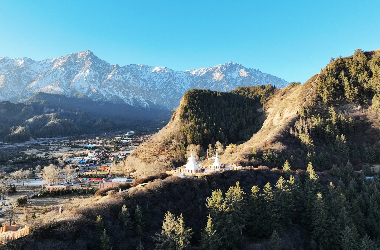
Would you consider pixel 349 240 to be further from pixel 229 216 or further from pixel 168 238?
pixel 168 238

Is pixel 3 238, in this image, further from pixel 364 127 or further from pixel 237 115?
pixel 237 115

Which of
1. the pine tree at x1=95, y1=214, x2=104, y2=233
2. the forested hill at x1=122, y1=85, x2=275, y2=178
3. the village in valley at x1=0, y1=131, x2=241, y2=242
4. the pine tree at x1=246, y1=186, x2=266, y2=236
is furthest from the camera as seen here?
the forested hill at x1=122, y1=85, x2=275, y2=178

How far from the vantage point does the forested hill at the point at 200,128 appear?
63.3m

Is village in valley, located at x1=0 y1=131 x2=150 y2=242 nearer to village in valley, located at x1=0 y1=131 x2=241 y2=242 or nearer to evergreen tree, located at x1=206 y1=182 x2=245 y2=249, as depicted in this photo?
village in valley, located at x1=0 y1=131 x2=241 y2=242

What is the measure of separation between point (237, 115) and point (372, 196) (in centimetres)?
5436

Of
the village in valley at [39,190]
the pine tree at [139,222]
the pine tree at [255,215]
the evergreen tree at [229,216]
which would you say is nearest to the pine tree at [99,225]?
the pine tree at [139,222]

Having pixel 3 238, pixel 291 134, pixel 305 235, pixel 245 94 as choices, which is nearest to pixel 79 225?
pixel 3 238

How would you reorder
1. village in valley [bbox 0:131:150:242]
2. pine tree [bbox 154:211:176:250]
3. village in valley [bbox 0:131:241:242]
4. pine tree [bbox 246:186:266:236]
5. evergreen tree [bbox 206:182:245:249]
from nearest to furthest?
pine tree [bbox 154:211:176:250], evergreen tree [bbox 206:182:245:249], village in valley [bbox 0:131:241:242], village in valley [bbox 0:131:150:242], pine tree [bbox 246:186:266:236]

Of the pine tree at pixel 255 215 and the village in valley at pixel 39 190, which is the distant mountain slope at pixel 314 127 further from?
the pine tree at pixel 255 215

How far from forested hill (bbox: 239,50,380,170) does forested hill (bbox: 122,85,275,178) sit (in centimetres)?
1294

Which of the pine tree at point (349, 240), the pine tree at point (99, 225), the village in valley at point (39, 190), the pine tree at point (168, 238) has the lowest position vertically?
the pine tree at point (349, 240)

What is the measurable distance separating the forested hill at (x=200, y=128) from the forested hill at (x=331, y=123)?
1294 centimetres

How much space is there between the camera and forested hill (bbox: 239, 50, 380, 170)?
47.3 m

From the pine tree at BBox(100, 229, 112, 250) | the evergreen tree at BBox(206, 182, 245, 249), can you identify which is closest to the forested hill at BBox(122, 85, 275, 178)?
the evergreen tree at BBox(206, 182, 245, 249)
